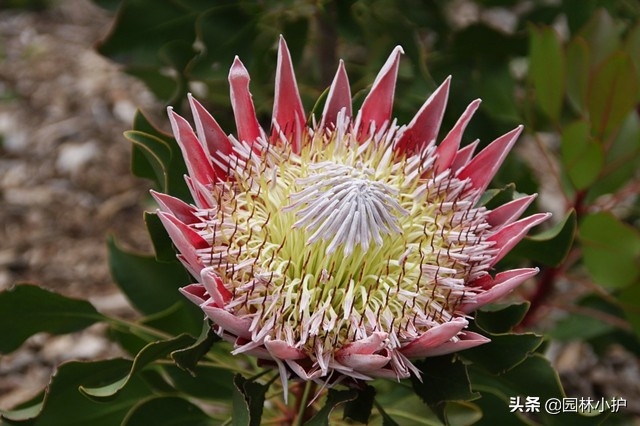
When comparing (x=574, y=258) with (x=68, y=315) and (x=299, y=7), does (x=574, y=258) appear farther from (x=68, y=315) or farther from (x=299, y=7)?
(x=68, y=315)

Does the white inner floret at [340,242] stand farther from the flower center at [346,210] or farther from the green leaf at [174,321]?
the green leaf at [174,321]

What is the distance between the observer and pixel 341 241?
4.12 feet

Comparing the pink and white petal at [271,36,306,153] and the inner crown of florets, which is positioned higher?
the pink and white petal at [271,36,306,153]

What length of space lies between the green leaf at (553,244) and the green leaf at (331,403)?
1.45 ft

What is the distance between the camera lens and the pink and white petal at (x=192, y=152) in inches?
48.2

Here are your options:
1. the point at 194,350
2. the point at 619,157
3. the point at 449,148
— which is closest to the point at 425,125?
the point at 449,148

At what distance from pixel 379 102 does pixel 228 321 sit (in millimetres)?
493

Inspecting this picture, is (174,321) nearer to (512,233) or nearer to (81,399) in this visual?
(81,399)

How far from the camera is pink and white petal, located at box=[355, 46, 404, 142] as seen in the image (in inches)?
54.4

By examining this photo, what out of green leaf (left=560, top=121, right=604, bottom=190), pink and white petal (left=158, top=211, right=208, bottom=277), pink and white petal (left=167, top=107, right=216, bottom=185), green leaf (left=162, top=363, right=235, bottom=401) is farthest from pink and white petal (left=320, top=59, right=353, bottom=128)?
green leaf (left=560, top=121, right=604, bottom=190)

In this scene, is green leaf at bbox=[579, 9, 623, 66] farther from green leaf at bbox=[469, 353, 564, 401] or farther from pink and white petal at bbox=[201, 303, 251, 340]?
pink and white petal at bbox=[201, 303, 251, 340]

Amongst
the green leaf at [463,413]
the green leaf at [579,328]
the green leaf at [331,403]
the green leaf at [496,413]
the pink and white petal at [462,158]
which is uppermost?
the pink and white petal at [462,158]

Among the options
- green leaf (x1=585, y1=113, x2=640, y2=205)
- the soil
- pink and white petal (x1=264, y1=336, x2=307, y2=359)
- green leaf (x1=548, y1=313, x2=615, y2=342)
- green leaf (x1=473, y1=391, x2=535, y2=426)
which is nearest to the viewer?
pink and white petal (x1=264, y1=336, x2=307, y2=359)

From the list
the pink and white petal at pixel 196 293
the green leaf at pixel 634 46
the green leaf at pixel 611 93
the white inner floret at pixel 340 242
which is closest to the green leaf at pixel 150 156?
the white inner floret at pixel 340 242
